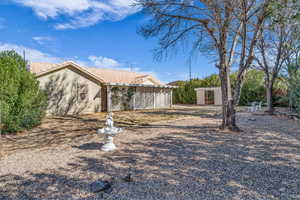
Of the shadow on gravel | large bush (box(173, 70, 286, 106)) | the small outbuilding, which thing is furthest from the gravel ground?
the small outbuilding

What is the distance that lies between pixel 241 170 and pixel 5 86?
877cm

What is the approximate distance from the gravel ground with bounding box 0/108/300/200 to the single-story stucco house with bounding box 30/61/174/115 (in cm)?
863

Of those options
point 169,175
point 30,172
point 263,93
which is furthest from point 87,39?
point 263,93

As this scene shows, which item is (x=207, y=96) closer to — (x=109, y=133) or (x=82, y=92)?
Result: (x=82, y=92)

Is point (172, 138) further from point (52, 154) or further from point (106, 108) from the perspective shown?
point (106, 108)

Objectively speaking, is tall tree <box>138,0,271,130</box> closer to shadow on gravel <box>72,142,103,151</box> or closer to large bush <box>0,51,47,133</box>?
shadow on gravel <box>72,142,103,151</box>

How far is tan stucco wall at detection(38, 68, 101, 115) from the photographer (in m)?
12.8

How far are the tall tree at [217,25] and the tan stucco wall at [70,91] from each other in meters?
8.59

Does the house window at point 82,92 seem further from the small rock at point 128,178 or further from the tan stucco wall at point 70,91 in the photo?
the small rock at point 128,178

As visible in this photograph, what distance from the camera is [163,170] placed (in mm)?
3486

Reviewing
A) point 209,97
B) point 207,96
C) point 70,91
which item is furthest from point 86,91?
point 209,97

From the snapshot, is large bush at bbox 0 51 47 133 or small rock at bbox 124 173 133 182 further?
large bush at bbox 0 51 47 133

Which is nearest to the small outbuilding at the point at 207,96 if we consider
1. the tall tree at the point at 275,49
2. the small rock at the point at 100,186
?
the tall tree at the point at 275,49

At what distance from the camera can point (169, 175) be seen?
327cm
